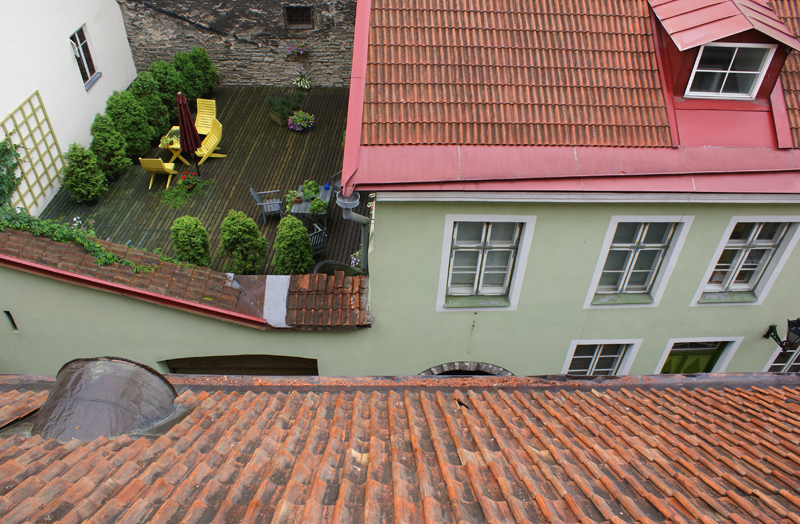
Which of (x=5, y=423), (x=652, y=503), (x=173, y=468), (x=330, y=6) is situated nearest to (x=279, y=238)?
(x=5, y=423)

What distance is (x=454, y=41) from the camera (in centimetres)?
647

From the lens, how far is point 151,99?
43.5 ft

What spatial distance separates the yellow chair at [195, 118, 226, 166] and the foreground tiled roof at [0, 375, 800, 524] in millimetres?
9745

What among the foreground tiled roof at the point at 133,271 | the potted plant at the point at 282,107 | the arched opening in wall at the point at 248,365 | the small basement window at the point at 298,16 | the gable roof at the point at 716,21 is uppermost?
the small basement window at the point at 298,16

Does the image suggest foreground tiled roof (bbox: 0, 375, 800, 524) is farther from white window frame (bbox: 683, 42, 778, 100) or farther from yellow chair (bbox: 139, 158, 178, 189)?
yellow chair (bbox: 139, 158, 178, 189)

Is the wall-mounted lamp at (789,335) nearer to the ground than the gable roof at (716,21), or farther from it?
nearer to the ground

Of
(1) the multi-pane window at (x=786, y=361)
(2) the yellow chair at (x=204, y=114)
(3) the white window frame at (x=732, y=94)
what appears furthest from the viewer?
(2) the yellow chair at (x=204, y=114)

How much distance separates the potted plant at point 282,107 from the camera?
558 inches

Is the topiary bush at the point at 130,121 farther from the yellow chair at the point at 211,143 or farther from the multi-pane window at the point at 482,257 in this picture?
the multi-pane window at the point at 482,257

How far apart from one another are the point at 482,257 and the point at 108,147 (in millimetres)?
10239

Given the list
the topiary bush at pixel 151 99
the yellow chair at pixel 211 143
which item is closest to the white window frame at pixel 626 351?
the yellow chair at pixel 211 143

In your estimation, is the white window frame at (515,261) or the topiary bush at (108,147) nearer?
the white window frame at (515,261)

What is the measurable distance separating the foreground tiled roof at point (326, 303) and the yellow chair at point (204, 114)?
8508 mm

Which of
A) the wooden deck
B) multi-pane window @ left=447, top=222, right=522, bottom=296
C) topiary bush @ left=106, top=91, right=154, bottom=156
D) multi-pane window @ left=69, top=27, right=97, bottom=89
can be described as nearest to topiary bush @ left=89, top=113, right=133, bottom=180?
topiary bush @ left=106, top=91, right=154, bottom=156
